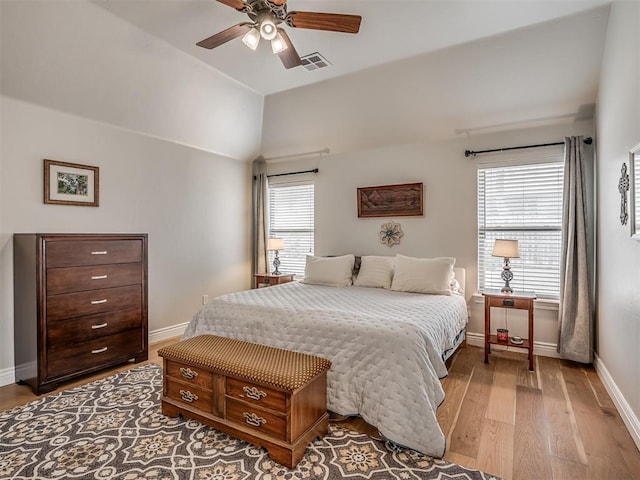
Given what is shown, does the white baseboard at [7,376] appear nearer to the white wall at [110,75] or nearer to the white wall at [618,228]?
the white wall at [110,75]

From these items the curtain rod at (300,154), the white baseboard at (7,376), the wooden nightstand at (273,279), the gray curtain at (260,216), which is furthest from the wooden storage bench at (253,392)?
the curtain rod at (300,154)

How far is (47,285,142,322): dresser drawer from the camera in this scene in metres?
2.86

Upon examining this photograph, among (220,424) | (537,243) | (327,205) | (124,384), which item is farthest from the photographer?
(327,205)

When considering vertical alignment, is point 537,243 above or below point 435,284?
above

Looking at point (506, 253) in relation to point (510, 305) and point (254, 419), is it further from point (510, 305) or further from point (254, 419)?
point (254, 419)

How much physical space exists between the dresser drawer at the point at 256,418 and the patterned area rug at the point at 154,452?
14cm

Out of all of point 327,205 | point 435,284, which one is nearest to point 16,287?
point 327,205

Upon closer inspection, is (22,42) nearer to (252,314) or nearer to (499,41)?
(252,314)

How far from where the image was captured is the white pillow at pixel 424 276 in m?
3.48

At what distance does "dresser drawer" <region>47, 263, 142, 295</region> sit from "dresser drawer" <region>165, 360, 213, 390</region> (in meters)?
1.28

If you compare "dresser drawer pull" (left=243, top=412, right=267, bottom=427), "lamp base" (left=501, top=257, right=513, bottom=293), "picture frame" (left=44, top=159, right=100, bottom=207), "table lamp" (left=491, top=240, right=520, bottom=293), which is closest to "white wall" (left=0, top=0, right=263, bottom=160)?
"picture frame" (left=44, top=159, right=100, bottom=207)

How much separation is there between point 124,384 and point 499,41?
4.37 m

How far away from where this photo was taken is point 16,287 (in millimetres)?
2988

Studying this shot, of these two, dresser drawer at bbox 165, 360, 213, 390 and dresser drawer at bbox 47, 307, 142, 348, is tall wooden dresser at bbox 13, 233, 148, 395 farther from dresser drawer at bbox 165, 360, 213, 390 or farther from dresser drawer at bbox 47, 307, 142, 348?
dresser drawer at bbox 165, 360, 213, 390
